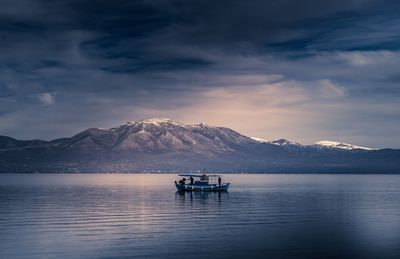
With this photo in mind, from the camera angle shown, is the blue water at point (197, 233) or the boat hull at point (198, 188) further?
the boat hull at point (198, 188)

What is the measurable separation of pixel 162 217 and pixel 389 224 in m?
37.7

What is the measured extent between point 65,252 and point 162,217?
38.7m

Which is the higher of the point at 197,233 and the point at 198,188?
the point at 198,188

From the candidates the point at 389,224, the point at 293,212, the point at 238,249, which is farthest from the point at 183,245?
the point at 293,212

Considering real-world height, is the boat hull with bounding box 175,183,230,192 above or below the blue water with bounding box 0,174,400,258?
above

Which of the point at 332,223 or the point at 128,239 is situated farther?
the point at 332,223

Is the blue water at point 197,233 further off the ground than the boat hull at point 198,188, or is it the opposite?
the boat hull at point 198,188

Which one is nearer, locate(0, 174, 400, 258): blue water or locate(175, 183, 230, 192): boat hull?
locate(0, 174, 400, 258): blue water

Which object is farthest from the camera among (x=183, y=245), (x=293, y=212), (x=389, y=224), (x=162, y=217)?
(x=293, y=212)

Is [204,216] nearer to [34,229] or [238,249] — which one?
[34,229]

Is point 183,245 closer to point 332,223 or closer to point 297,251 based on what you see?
point 297,251

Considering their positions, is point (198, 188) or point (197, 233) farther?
point (198, 188)

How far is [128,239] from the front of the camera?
66.8 metres

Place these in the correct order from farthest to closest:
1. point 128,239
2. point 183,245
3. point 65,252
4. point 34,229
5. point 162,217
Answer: point 162,217 < point 34,229 < point 128,239 < point 183,245 < point 65,252
